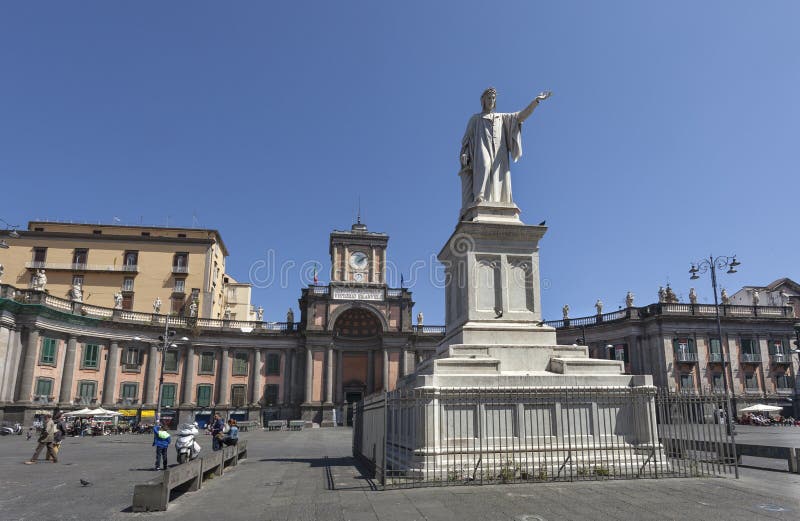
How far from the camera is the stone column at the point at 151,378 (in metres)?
45.2

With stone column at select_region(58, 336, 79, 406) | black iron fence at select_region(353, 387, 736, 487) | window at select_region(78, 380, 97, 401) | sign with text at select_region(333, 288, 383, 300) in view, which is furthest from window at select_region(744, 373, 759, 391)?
stone column at select_region(58, 336, 79, 406)

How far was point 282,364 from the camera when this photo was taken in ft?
170

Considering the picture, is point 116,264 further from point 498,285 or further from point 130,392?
point 498,285

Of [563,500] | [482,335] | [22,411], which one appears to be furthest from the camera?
[22,411]

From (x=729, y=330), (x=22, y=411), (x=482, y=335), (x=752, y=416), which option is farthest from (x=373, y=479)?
(x=729, y=330)

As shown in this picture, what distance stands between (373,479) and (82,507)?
505 centimetres

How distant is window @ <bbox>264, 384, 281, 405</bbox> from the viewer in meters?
50.5

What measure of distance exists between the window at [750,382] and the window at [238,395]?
42.4 m

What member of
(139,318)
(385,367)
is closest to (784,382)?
(385,367)

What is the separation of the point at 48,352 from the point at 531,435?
1576 inches

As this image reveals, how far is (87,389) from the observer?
138 feet

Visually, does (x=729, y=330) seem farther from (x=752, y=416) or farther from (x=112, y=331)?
(x=112, y=331)

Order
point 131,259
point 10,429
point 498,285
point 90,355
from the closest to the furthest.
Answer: point 498,285
point 10,429
point 90,355
point 131,259

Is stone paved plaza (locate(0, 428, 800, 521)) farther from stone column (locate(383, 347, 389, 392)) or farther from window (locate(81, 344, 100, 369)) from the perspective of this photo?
stone column (locate(383, 347, 389, 392))
